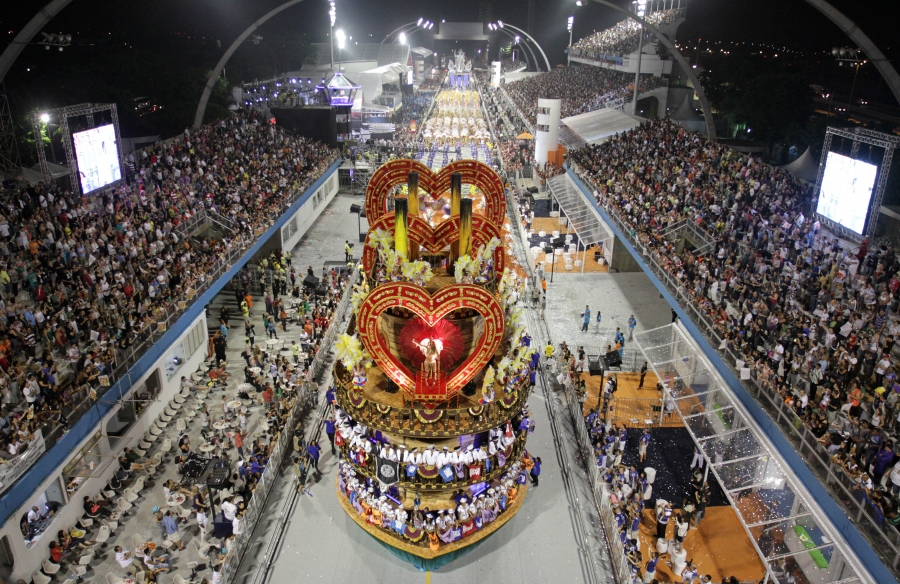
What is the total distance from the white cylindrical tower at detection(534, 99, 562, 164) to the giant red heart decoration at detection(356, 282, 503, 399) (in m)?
39.0

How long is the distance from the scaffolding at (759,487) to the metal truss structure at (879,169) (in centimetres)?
684

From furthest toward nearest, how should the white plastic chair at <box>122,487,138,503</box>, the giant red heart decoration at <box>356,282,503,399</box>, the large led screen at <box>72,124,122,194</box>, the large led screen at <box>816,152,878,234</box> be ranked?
1. the large led screen at <box>72,124,122,194</box>
2. the large led screen at <box>816,152,878,234</box>
3. the white plastic chair at <box>122,487,138,503</box>
4. the giant red heart decoration at <box>356,282,503,399</box>

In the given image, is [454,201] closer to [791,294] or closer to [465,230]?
[465,230]

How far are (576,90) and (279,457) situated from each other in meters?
62.9

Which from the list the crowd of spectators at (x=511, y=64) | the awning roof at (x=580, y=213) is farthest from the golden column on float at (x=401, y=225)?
the crowd of spectators at (x=511, y=64)

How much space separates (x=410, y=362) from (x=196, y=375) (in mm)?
10092

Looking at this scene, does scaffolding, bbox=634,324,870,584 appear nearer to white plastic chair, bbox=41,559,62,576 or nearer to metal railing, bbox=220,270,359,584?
metal railing, bbox=220,270,359,584

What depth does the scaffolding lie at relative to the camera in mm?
12477

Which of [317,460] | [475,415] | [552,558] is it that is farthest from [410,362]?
[552,558]

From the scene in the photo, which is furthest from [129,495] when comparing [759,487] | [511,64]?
[511,64]

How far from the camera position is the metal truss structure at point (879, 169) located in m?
19.2

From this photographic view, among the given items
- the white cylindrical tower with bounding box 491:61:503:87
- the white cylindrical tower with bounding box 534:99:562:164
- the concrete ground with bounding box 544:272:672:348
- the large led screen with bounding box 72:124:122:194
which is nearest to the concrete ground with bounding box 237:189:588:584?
the concrete ground with bounding box 544:272:672:348

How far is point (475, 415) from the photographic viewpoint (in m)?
13.7

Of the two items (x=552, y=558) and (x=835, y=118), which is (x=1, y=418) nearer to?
(x=552, y=558)
